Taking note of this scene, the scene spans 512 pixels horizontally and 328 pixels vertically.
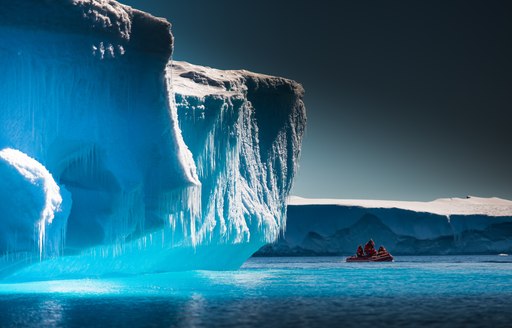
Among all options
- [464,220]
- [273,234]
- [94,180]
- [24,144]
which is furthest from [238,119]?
[464,220]

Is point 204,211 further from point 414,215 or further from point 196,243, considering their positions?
point 414,215

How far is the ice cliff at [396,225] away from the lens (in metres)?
50.0

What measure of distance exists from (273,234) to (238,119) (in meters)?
5.30

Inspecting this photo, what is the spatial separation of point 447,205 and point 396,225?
209 inches

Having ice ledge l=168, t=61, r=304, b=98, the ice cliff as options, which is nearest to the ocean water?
ice ledge l=168, t=61, r=304, b=98

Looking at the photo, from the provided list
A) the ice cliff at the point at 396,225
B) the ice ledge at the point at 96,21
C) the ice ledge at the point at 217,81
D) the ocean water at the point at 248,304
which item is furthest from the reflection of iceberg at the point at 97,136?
the ice cliff at the point at 396,225

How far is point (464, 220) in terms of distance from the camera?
51688 millimetres

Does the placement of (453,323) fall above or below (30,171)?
below

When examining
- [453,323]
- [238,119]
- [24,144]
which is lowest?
[453,323]

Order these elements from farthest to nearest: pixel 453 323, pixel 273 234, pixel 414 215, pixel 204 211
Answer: pixel 414 215 → pixel 273 234 → pixel 204 211 → pixel 453 323

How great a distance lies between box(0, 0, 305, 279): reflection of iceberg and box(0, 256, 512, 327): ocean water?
46.5 inches

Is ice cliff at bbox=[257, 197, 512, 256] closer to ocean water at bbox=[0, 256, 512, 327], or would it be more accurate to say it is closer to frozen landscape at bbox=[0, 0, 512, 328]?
frozen landscape at bbox=[0, 0, 512, 328]

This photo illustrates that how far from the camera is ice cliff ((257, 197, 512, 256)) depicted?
164 feet

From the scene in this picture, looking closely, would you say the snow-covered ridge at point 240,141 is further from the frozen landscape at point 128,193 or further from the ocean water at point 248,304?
the ocean water at point 248,304
